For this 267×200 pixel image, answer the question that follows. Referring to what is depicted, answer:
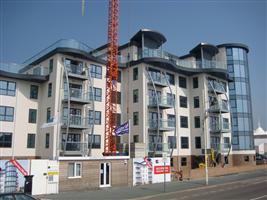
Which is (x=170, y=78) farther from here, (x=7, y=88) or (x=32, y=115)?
(x=7, y=88)

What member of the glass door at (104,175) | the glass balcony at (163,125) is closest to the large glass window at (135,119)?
→ the glass balcony at (163,125)

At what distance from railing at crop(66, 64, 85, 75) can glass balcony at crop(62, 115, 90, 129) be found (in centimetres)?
508

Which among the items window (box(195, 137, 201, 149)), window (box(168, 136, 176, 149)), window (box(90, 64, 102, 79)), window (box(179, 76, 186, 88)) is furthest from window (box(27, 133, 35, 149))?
window (box(195, 137, 201, 149))

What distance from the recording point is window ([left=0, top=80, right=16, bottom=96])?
1209 inches

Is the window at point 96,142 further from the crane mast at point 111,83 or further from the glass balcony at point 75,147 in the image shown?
the glass balcony at point 75,147

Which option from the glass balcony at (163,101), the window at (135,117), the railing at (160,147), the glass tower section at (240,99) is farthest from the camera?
the glass tower section at (240,99)

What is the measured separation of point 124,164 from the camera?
24281 millimetres

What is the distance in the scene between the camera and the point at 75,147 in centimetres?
3031

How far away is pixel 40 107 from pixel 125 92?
35.7 ft

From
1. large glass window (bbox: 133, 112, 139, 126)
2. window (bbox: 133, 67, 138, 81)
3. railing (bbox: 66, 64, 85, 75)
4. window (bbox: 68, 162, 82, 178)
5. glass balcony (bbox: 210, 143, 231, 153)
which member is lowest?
window (bbox: 68, 162, 82, 178)

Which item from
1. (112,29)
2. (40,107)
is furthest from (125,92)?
(40,107)

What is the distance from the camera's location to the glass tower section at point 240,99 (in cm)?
4881

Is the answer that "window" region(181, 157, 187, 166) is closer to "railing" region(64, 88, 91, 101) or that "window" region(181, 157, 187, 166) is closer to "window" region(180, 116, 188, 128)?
"window" region(180, 116, 188, 128)

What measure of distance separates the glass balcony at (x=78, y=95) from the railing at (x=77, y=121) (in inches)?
72.0
